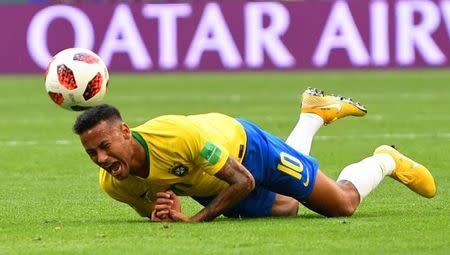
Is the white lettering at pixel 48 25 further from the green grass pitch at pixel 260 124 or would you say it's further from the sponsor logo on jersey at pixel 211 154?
the sponsor logo on jersey at pixel 211 154

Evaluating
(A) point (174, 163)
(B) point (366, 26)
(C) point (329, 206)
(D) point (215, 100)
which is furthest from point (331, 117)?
(B) point (366, 26)

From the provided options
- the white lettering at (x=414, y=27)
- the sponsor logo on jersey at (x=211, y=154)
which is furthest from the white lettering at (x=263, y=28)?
the sponsor logo on jersey at (x=211, y=154)

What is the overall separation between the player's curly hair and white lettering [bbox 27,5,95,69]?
1963 cm

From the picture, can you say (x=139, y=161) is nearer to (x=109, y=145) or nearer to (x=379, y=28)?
(x=109, y=145)

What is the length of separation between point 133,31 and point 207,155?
773 inches

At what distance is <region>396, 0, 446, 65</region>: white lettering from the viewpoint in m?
28.0

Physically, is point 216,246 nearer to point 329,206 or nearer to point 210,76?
point 329,206

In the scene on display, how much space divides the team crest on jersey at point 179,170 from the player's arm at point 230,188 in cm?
23

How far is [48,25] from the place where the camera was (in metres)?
28.6

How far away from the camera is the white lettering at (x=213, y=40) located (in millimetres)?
28375

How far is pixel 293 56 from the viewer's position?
1146 inches

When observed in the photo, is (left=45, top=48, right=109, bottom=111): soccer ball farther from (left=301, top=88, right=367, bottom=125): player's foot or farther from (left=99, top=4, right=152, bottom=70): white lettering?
(left=99, top=4, right=152, bottom=70): white lettering

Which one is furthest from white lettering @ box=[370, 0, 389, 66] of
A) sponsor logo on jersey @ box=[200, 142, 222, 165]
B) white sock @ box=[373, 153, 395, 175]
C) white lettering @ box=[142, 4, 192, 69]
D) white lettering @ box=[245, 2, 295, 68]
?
sponsor logo on jersey @ box=[200, 142, 222, 165]

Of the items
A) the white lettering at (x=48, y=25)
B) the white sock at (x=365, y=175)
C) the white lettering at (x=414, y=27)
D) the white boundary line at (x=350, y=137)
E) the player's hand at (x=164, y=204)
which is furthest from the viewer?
the white lettering at (x=48, y=25)
